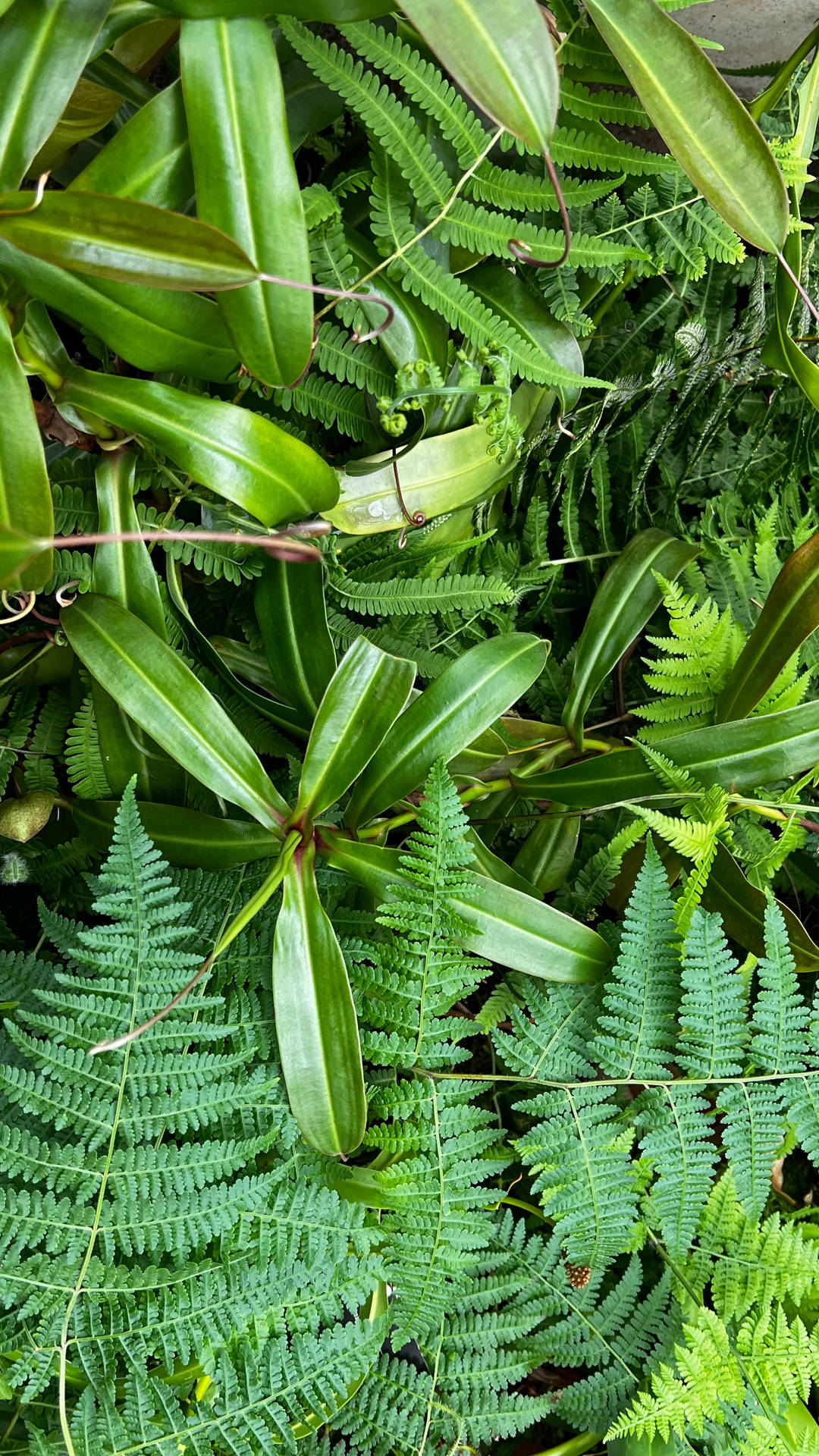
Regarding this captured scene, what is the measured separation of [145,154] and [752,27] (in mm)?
1151

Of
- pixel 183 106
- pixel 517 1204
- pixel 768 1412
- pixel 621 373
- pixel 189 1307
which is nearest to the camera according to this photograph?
pixel 183 106

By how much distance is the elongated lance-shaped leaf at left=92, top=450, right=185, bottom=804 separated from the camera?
1008 millimetres

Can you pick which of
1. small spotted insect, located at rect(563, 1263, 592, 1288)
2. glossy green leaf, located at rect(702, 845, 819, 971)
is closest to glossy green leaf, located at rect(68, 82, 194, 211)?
glossy green leaf, located at rect(702, 845, 819, 971)

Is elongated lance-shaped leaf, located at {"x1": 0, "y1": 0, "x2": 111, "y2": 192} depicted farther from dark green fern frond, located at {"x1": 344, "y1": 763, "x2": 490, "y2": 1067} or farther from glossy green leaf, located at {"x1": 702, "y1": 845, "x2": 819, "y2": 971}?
glossy green leaf, located at {"x1": 702, "y1": 845, "x2": 819, "y2": 971}

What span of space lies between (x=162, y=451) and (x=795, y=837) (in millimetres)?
924

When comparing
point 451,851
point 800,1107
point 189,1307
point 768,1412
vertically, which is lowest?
point 768,1412

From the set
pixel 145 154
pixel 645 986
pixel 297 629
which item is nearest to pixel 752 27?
pixel 145 154

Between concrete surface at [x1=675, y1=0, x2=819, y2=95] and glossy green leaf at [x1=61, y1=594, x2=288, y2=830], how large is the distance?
4.21ft

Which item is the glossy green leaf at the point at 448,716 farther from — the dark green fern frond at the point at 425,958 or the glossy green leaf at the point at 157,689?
the glossy green leaf at the point at 157,689

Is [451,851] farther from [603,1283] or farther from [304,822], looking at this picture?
[603,1283]

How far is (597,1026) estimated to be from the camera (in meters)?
1.19

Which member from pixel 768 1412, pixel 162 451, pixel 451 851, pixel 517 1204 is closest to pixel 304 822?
pixel 451 851

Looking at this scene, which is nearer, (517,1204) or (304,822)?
(304,822)

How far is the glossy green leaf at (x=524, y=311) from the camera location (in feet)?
3.76
